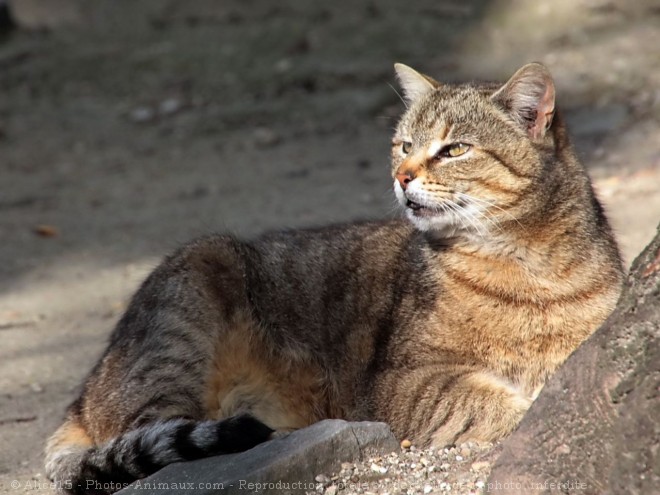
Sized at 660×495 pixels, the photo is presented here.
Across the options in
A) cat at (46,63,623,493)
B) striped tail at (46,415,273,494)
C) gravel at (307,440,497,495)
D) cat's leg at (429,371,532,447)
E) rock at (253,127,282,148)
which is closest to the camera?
gravel at (307,440,497,495)

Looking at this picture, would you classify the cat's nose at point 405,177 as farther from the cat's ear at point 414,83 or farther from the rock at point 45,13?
the rock at point 45,13

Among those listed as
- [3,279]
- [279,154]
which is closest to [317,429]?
[3,279]

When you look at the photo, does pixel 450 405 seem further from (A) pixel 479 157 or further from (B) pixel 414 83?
(B) pixel 414 83

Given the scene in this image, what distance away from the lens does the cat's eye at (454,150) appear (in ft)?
14.2

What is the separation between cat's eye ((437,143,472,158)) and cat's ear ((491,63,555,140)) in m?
0.24

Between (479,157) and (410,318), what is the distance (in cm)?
75

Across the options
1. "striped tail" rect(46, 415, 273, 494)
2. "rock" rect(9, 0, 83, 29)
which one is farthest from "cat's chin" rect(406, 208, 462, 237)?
"rock" rect(9, 0, 83, 29)

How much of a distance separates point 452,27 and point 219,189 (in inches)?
126

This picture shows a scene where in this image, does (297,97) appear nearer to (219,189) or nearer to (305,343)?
(219,189)

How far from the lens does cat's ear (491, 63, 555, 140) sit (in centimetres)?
426

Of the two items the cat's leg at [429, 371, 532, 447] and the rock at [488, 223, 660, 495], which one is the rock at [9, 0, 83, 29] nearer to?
the cat's leg at [429, 371, 532, 447]

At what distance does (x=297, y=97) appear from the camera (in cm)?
1015

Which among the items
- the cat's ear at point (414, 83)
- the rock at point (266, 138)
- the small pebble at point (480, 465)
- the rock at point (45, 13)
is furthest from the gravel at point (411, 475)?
the rock at point (45, 13)

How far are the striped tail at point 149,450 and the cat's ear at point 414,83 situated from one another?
1821mm
